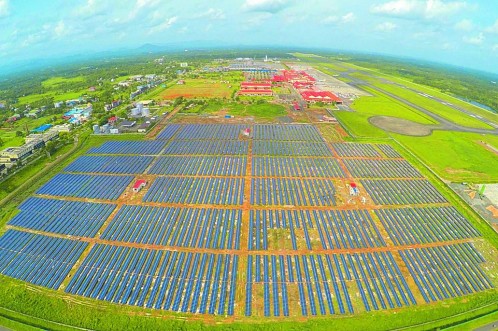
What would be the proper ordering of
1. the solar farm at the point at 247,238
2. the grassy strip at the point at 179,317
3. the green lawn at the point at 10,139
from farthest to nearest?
the green lawn at the point at 10,139 < the solar farm at the point at 247,238 < the grassy strip at the point at 179,317

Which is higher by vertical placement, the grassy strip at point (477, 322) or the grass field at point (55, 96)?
the grass field at point (55, 96)

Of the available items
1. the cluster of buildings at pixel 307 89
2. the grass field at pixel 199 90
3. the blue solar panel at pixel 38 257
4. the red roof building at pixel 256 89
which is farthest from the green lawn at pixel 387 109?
the blue solar panel at pixel 38 257

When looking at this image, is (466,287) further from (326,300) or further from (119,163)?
(119,163)

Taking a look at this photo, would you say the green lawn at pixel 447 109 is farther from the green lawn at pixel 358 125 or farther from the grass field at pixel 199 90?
the grass field at pixel 199 90

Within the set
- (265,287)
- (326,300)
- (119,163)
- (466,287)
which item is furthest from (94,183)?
(466,287)

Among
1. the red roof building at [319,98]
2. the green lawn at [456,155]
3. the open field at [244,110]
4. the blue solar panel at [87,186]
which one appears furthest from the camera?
the red roof building at [319,98]

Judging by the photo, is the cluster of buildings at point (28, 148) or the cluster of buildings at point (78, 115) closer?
the cluster of buildings at point (28, 148)

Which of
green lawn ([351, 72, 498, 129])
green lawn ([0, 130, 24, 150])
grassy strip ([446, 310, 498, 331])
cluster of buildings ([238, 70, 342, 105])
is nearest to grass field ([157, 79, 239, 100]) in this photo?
cluster of buildings ([238, 70, 342, 105])

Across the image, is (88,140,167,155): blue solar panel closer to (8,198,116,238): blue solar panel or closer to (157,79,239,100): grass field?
(8,198,116,238): blue solar panel
